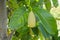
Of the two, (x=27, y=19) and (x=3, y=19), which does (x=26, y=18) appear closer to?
(x=27, y=19)

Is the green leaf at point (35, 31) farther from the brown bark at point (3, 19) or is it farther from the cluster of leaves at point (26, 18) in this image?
the brown bark at point (3, 19)

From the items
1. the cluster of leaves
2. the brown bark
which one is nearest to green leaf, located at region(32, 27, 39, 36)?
the cluster of leaves

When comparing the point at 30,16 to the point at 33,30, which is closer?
the point at 30,16

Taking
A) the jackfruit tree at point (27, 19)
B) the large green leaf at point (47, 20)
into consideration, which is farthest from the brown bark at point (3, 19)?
the large green leaf at point (47, 20)

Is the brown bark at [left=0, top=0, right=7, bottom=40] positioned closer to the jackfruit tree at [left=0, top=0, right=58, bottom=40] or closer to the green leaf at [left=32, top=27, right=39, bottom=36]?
the jackfruit tree at [left=0, top=0, right=58, bottom=40]

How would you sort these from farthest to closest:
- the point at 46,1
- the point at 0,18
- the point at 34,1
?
1. the point at 46,1
2. the point at 34,1
3. the point at 0,18

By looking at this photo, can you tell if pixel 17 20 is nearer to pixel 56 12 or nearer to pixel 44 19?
pixel 44 19

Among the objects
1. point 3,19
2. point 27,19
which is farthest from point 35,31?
point 3,19

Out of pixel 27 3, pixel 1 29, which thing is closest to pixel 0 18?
pixel 1 29
